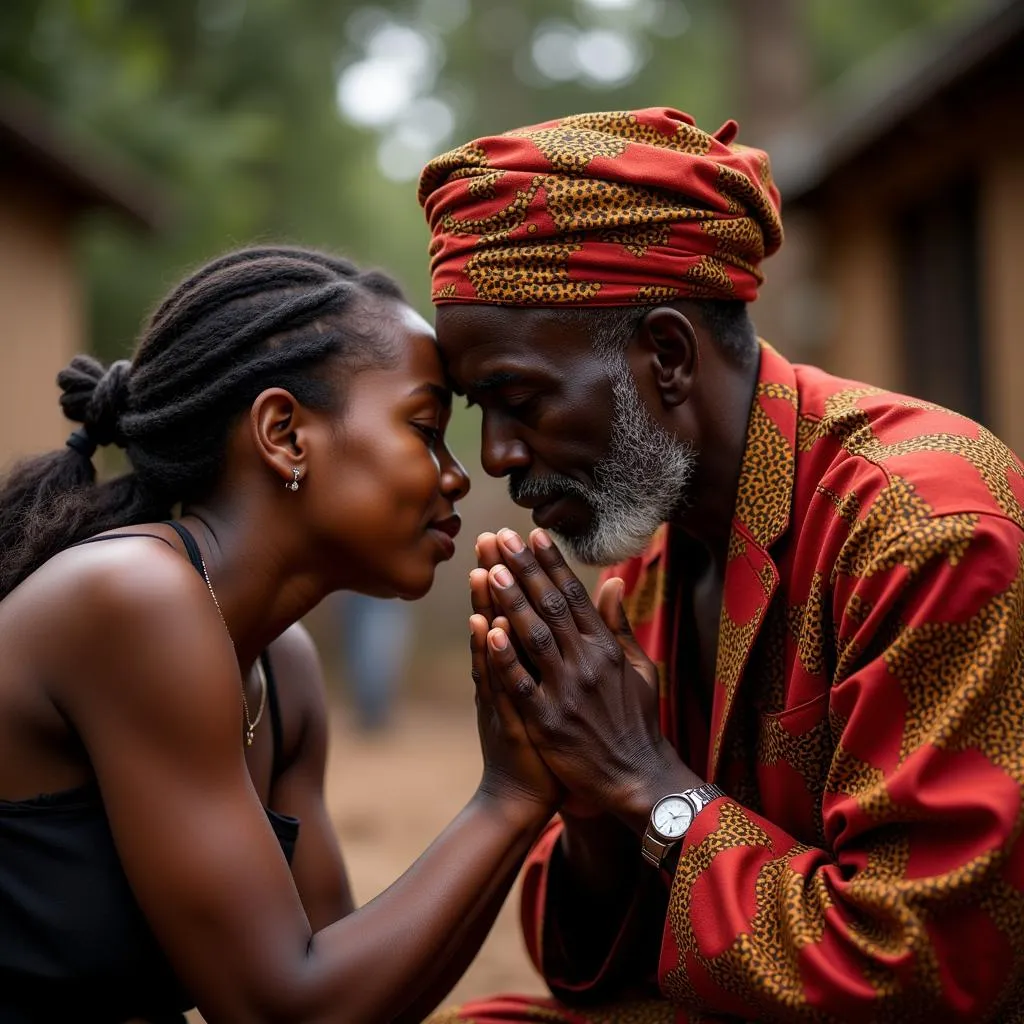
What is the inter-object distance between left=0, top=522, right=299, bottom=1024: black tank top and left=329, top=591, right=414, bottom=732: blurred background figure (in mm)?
10171

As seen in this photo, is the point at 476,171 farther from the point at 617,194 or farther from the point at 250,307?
the point at 250,307

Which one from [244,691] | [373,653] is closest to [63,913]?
[244,691]

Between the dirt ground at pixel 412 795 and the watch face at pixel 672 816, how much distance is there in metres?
3.06

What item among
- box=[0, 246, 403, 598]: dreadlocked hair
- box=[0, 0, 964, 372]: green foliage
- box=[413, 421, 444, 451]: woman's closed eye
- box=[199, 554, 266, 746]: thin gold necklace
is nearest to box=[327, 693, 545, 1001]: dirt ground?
box=[199, 554, 266, 746]: thin gold necklace

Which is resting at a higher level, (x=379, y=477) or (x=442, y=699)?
(x=379, y=477)

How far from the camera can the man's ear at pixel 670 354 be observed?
3004mm

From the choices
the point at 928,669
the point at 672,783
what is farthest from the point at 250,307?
the point at 928,669

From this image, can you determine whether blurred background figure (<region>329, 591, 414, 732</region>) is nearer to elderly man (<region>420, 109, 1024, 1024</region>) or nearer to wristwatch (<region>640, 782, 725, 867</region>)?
elderly man (<region>420, 109, 1024, 1024</region>)

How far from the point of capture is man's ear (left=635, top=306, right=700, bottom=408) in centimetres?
300

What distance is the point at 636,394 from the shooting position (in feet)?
9.95

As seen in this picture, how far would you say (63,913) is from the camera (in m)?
2.42

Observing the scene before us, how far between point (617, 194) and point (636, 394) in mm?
497

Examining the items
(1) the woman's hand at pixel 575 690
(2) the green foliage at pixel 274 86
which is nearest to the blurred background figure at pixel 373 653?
(2) the green foliage at pixel 274 86

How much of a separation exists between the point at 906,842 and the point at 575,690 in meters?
0.79
